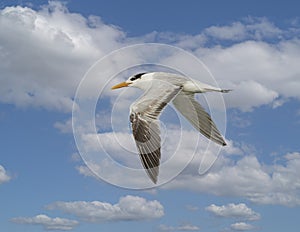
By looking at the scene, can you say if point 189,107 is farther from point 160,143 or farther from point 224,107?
point 160,143

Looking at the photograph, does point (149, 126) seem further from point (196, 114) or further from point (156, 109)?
point (196, 114)

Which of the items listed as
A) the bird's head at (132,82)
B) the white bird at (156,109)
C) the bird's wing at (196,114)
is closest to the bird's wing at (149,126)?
the white bird at (156,109)

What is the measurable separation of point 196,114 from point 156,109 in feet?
14.8

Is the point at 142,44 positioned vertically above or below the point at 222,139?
above

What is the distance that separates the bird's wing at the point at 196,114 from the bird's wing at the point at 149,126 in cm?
322

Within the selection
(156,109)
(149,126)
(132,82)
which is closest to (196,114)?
(132,82)

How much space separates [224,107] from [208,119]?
993 mm

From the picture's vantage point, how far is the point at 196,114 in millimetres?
18719

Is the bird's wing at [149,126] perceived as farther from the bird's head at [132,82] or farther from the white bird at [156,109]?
the bird's head at [132,82]

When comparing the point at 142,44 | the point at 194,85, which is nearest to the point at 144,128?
the point at 142,44

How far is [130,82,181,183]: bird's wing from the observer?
1344 cm

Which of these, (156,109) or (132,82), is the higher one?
(132,82)

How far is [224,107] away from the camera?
57.9 ft

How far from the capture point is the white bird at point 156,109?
13.6m
